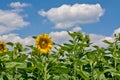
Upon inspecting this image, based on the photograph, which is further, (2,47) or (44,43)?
(2,47)

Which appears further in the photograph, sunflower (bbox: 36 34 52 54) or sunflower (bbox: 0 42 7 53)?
sunflower (bbox: 0 42 7 53)

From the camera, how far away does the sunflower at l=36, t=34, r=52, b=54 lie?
4.84 meters

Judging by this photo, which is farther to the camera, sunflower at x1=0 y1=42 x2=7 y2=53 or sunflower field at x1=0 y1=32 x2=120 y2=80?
sunflower at x1=0 y1=42 x2=7 y2=53

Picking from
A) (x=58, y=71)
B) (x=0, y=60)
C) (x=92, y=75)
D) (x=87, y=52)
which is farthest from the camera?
(x=87, y=52)

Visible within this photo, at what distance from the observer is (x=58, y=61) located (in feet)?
17.2

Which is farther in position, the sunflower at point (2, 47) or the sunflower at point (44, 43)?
the sunflower at point (2, 47)

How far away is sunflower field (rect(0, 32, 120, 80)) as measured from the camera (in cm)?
432

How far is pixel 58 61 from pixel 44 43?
0.33 m

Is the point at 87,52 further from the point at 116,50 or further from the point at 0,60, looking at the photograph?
the point at 0,60

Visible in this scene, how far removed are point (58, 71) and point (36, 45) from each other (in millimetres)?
770

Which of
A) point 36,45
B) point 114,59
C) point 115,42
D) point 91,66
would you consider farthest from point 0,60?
point 115,42

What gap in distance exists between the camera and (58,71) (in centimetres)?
445

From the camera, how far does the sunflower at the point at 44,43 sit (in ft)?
15.9

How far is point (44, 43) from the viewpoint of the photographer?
5.20m
